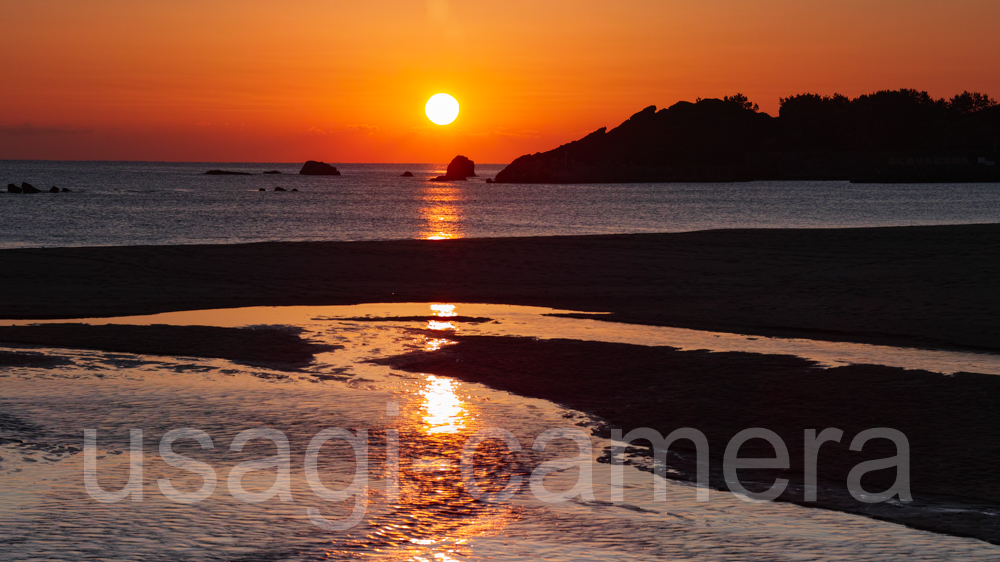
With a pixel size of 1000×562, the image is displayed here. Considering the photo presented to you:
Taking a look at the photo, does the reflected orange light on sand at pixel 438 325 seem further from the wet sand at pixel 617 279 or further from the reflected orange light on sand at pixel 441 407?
the reflected orange light on sand at pixel 441 407

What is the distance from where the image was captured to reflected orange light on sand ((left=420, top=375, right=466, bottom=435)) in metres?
8.50

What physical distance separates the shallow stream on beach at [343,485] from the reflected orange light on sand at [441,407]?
0.13 ft

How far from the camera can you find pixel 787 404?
9.50 m

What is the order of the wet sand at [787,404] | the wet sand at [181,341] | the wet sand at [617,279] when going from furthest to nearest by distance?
the wet sand at [617,279]
the wet sand at [181,341]
the wet sand at [787,404]

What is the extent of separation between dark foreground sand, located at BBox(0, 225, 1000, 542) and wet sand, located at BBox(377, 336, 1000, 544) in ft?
0.10

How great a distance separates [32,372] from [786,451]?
867cm

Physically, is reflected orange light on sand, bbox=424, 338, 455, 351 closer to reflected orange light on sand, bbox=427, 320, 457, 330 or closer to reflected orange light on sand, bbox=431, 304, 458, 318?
reflected orange light on sand, bbox=427, 320, 457, 330

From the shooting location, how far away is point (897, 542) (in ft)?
18.6

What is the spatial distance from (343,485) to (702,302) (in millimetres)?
12464

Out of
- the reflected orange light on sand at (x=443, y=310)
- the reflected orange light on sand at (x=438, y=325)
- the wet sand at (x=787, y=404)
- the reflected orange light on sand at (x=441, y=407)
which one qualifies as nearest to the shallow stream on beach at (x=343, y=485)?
the reflected orange light on sand at (x=441, y=407)

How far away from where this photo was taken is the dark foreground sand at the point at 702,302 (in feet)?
28.0

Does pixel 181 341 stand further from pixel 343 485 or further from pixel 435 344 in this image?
pixel 343 485

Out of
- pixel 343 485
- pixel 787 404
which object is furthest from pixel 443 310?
pixel 343 485

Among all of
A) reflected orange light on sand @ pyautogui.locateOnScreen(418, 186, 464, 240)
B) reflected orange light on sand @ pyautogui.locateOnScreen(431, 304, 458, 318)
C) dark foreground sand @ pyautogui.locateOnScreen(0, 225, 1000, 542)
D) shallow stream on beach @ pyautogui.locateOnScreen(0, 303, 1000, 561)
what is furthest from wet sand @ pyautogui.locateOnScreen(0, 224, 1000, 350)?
reflected orange light on sand @ pyautogui.locateOnScreen(418, 186, 464, 240)
